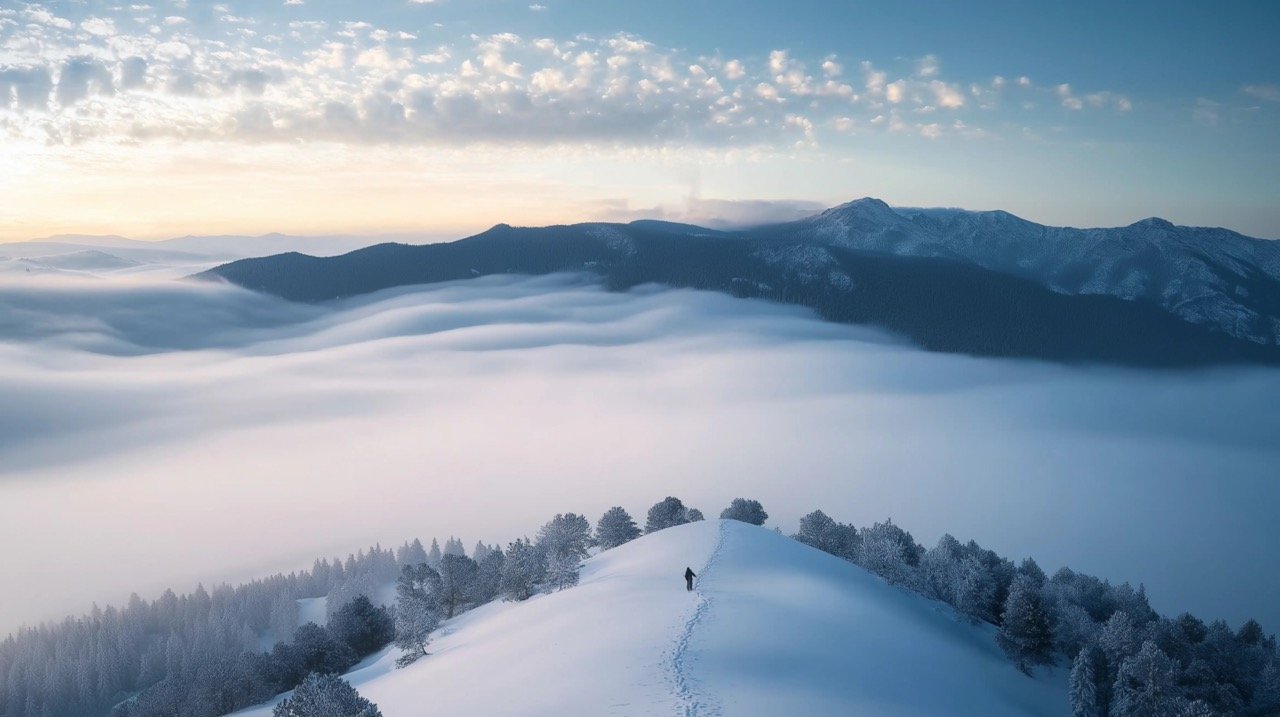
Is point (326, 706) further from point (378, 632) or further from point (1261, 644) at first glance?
point (1261, 644)

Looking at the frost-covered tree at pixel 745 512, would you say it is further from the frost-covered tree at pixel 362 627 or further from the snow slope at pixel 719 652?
the frost-covered tree at pixel 362 627

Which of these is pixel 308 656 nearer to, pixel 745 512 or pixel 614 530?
pixel 614 530

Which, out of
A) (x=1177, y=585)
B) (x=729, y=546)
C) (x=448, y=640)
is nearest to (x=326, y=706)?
(x=448, y=640)

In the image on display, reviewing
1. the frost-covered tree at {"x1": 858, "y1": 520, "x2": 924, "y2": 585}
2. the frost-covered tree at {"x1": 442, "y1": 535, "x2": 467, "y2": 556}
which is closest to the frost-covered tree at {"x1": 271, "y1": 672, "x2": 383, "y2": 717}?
the frost-covered tree at {"x1": 858, "y1": 520, "x2": 924, "y2": 585}

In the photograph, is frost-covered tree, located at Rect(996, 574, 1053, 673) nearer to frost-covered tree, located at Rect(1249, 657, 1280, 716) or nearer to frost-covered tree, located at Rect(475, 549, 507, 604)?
frost-covered tree, located at Rect(1249, 657, 1280, 716)

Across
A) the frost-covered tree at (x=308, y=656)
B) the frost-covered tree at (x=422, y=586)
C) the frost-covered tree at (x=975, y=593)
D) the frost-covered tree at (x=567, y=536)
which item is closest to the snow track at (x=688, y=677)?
the frost-covered tree at (x=975, y=593)

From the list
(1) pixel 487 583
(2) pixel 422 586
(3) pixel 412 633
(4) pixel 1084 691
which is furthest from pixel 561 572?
(4) pixel 1084 691
